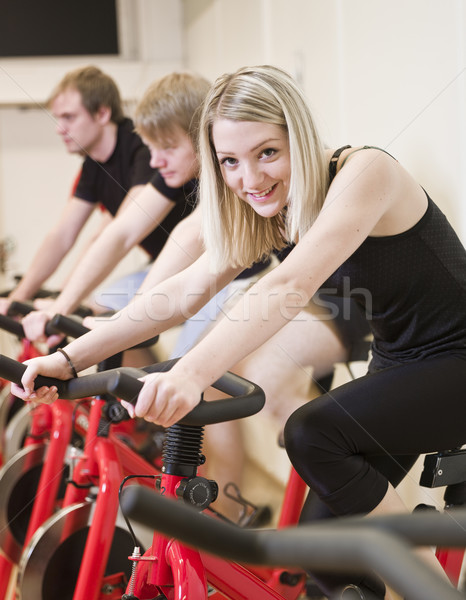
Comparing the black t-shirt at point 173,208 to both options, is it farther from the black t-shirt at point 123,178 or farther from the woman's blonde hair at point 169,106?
the woman's blonde hair at point 169,106

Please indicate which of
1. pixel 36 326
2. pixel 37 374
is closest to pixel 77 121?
pixel 36 326

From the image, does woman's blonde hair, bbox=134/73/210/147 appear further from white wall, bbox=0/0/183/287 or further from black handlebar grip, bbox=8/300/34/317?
white wall, bbox=0/0/183/287

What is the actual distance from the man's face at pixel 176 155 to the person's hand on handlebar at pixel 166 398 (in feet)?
3.97

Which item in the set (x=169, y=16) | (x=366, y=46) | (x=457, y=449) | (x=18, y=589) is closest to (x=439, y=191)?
(x=366, y=46)

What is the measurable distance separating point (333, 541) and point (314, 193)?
89 centimetres

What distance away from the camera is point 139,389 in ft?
3.11

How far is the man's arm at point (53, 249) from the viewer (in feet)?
8.95

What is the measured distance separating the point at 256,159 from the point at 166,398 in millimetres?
545

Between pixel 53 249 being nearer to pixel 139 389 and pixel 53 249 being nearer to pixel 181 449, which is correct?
pixel 181 449

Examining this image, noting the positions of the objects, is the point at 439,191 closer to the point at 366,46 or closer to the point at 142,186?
the point at 366,46

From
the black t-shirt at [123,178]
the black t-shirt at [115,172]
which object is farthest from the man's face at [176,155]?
the black t-shirt at [115,172]

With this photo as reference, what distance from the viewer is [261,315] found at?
1.05 metres

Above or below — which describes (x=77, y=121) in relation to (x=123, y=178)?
above

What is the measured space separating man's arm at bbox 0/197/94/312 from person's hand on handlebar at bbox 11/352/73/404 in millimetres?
1547
